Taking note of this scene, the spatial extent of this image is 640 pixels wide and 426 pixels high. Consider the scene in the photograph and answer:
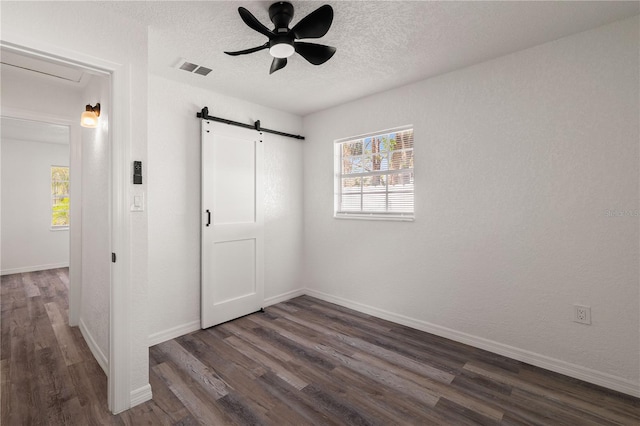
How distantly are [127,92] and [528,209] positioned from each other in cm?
311

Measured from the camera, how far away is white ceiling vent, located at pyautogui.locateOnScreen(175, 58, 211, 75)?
8.55 ft

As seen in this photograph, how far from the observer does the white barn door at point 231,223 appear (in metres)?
3.20

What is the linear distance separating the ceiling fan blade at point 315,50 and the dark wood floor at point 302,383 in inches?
92.2

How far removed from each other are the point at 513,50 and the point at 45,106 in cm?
440

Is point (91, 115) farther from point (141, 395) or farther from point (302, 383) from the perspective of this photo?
point (302, 383)

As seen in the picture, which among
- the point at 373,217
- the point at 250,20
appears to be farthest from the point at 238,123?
the point at 373,217

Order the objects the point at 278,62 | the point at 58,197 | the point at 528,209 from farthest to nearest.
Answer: the point at 58,197
the point at 528,209
the point at 278,62

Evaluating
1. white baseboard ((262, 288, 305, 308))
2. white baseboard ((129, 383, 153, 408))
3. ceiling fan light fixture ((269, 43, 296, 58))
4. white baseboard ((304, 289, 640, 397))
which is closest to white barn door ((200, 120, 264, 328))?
white baseboard ((262, 288, 305, 308))

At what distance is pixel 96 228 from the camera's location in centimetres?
259

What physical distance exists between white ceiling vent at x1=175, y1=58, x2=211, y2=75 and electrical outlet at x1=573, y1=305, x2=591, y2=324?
366 cm

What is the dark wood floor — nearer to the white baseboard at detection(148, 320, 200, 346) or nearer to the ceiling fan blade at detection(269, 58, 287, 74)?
the white baseboard at detection(148, 320, 200, 346)

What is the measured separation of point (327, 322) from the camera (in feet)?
10.8

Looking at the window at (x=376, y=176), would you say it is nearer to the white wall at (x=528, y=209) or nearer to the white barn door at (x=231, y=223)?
the white wall at (x=528, y=209)

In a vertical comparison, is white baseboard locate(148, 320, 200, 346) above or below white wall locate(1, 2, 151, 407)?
below
